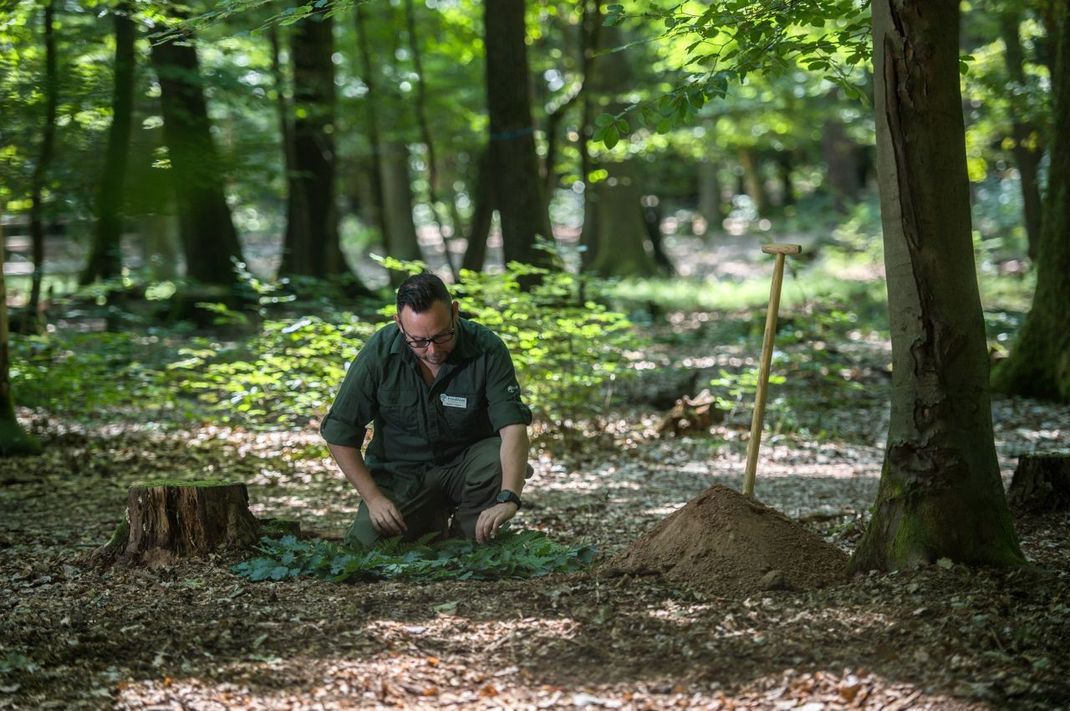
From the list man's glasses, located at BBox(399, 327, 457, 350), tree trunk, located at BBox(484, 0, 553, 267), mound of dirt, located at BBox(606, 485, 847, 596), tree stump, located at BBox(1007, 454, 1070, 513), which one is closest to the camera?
mound of dirt, located at BBox(606, 485, 847, 596)

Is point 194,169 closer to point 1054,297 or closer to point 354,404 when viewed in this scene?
point 354,404

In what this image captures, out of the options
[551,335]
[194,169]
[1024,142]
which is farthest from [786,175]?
[194,169]

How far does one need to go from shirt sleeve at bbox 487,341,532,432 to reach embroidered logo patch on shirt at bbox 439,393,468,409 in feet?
0.41

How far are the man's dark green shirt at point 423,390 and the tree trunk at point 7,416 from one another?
3.45 m

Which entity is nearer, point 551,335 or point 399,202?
point 551,335

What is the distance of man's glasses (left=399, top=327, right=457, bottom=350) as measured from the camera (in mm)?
4656

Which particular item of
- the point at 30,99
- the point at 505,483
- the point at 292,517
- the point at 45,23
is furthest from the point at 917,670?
the point at 45,23

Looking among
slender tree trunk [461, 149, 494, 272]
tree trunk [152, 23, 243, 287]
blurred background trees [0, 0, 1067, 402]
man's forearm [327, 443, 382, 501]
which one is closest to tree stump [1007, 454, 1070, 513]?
blurred background trees [0, 0, 1067, 402]

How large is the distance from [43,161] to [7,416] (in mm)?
2494

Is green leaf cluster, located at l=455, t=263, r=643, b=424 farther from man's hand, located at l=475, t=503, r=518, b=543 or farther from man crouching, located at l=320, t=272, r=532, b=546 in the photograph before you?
man's hand, located at l=475, t=503, r=518, b=543

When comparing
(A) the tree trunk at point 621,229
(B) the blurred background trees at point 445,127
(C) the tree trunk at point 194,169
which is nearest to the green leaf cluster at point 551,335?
(B) the blurred background trees at point 445,127

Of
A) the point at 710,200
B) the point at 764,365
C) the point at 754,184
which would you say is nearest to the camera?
the point at 764,365

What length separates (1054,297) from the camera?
9312 mm

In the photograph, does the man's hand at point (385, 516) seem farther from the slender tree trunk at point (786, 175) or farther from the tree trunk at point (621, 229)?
the slender tree trunk at point (786, 175)
